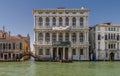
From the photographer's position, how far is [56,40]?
52.8m

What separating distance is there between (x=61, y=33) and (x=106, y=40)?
833cm

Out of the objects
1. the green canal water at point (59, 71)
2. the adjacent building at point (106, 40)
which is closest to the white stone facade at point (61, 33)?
the adjacent building at point (106, 40)

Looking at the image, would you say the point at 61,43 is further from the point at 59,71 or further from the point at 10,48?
the point at 59,71

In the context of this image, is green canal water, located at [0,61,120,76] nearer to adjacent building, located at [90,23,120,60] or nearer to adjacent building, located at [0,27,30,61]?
adjacent building, located at [90,23,120,60]

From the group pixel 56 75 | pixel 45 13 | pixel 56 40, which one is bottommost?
pixel 56 75

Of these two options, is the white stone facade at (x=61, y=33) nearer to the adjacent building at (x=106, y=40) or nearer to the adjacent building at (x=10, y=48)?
the adjacent building at (x=106, y=40)

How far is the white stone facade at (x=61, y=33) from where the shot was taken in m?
52.4

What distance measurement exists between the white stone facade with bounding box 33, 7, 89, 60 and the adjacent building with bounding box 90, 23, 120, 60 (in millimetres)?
2190

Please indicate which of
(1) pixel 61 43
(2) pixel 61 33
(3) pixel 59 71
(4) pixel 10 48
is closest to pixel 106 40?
(2) pixel 61 33

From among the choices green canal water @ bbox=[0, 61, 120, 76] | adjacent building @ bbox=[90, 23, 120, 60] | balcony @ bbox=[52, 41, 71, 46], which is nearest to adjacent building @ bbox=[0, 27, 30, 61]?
balcony @ bbox=[52, 41, 71, 46]

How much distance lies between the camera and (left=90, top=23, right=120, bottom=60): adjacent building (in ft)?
177

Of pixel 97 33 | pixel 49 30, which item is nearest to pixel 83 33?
pixel 97 33

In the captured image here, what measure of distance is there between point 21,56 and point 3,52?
345cm

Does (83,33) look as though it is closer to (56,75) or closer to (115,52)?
(115,52)
